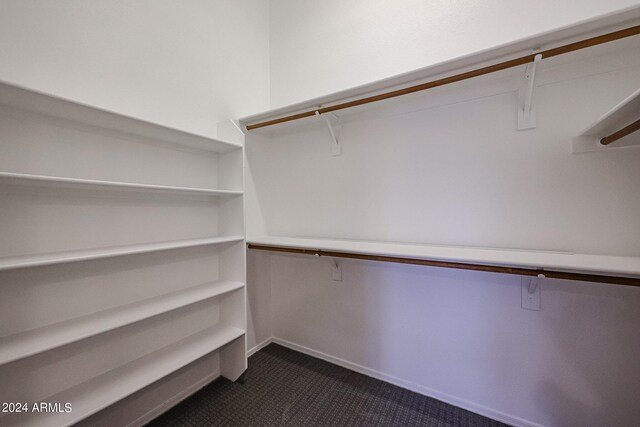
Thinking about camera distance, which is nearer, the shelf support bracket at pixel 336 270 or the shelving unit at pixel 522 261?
the shelving unit at pixel 522 261

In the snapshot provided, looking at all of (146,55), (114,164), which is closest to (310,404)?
(114,164)

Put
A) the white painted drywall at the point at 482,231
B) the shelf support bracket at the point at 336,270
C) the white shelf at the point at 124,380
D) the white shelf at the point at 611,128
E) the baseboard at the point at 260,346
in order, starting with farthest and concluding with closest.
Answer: the baseboard at the point at 260,346, the shelf support bracket at the point at 336,270, the white painted drywall at the point at 482,231, the white shelf at the point at 124,380, the white shelf at the point at 611,128

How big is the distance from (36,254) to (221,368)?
135 centimetres

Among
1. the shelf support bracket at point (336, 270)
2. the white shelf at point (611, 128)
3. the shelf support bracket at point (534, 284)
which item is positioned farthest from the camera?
the shelf support bracket at point (336, 270)

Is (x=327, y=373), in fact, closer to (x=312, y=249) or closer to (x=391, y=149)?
(x=312, y=249)

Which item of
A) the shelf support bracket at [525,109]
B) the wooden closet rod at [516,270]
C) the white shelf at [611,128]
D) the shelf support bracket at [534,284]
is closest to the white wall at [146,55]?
the wooden closet rod at [516,270]

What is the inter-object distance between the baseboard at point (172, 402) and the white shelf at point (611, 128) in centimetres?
256

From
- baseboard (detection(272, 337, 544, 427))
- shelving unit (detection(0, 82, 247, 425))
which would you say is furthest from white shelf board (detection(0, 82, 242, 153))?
baseboard (detection(272, 337, 544, 427))

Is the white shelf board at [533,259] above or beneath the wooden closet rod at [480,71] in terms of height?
beneath

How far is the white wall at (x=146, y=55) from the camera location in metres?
1.09

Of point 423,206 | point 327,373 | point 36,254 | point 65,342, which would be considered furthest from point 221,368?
point 423,206

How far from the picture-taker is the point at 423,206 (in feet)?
5.21

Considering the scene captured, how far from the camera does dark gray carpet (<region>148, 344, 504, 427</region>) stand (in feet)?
4.70

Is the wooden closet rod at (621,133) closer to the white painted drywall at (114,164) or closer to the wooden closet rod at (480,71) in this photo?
the wooden closet rod at (480,71)
